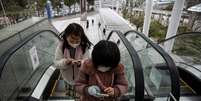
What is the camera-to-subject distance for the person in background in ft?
6.65

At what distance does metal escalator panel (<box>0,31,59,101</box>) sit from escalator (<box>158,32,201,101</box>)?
249 centimetres

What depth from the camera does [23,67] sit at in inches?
122

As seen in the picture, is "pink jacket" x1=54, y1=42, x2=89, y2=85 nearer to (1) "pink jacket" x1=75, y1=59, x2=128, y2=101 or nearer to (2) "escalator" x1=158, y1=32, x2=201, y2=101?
(1) "pink jacket" x1=75, y1=59, x2=128, y2=101

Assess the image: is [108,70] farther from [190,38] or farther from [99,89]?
[190,38]

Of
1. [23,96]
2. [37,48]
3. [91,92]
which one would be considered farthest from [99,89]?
[37,48]

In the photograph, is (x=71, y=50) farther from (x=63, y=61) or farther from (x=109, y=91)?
(x=109, y=91)

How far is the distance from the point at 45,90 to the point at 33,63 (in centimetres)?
57

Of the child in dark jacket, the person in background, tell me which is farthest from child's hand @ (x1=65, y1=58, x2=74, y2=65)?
the child in dark jacket

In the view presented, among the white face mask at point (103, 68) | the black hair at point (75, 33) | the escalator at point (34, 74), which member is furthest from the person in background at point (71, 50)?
the white face mask at point (103, 68)

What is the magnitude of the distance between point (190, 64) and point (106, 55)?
325cm

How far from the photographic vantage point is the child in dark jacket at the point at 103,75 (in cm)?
138

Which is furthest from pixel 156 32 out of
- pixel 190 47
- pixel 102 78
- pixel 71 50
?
pixel 102 78

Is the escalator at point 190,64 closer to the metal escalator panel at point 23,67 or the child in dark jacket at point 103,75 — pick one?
the child in dark jacket at point 103,75

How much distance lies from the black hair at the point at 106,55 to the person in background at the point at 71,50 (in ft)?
2.24
